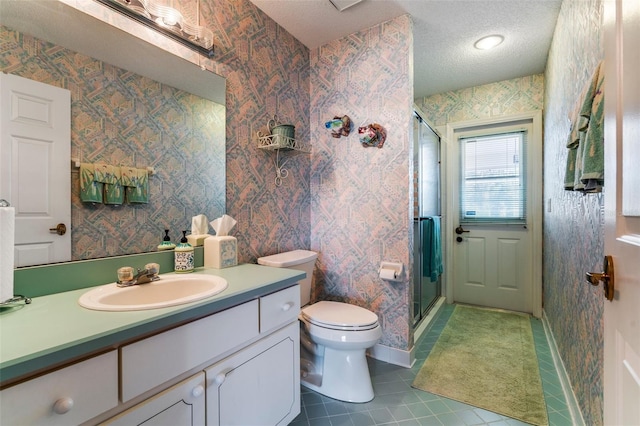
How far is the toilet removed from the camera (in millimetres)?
1642

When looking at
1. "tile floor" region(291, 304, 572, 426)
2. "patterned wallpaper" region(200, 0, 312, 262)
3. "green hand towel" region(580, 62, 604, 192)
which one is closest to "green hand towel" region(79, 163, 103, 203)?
"patterned wallpaper" region(200, 0, 312, 262)

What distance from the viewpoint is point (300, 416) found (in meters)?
1.55

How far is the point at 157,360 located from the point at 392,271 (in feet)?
4.99

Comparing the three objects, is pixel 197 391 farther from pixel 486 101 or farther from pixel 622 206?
pixel 486 101

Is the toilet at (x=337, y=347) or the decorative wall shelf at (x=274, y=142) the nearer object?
the toilet at (x=337, y=347)

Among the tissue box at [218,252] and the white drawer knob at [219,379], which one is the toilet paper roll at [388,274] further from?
the white drawer knob at [219,379]

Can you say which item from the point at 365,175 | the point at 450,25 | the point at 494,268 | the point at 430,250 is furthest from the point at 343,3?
the point at 494,268

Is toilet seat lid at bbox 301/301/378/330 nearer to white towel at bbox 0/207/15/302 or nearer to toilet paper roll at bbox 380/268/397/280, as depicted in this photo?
toilet paper roll at bbox 380/268/397/280

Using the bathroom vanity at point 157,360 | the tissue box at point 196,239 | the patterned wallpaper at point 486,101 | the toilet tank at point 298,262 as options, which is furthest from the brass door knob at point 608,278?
the patterned wallpaper at point 486,101

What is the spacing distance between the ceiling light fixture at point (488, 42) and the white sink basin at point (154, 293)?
2650 millimetres

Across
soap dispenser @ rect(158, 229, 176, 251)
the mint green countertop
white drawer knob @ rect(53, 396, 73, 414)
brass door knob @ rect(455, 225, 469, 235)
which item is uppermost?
soap dispenser @ rect(158, 229, 176, 251)

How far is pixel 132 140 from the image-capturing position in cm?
129

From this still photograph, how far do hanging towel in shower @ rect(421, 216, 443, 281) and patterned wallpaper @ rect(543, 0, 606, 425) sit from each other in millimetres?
873

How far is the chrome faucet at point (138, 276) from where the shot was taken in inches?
44.9
